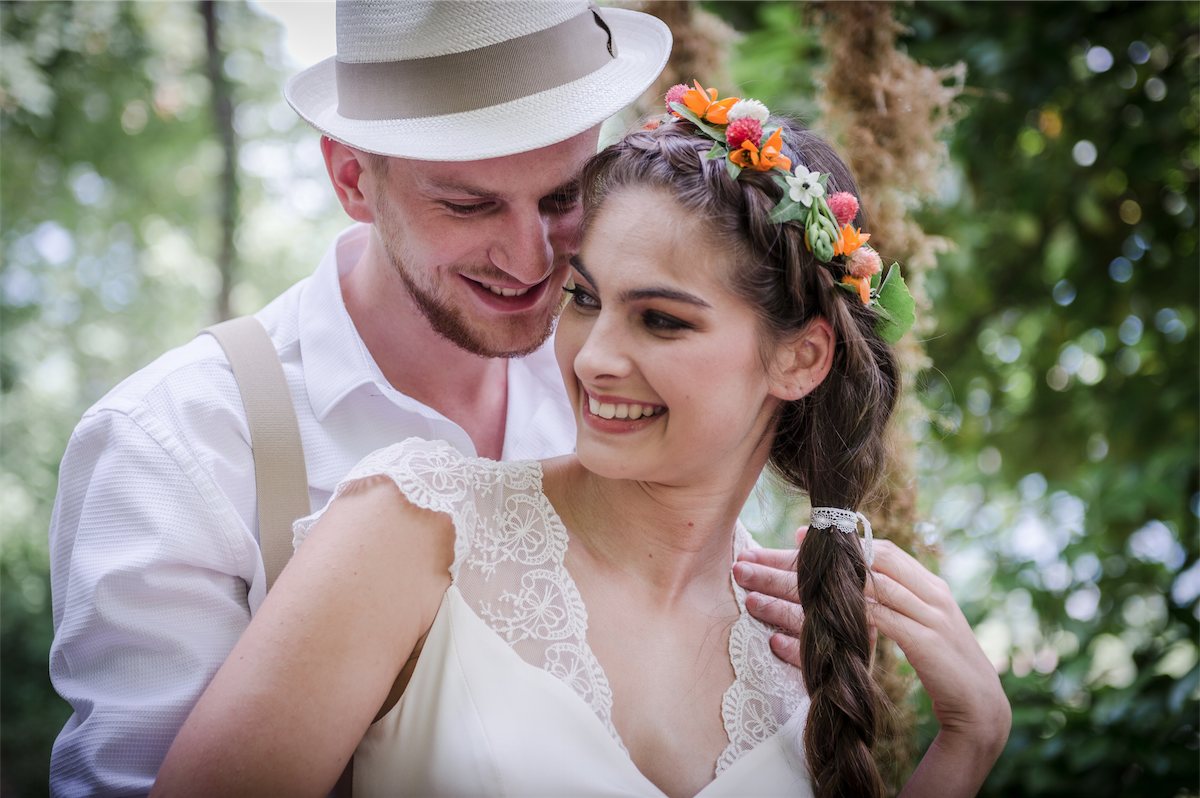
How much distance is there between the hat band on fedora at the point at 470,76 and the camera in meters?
2.35

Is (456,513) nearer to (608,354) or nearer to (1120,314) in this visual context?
(608,354)

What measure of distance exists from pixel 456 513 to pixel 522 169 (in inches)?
33.9

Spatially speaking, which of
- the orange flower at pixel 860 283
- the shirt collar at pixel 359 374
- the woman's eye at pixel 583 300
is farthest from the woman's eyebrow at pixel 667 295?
the shirt collar at pixel 359 374

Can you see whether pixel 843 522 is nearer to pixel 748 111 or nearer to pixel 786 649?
pixel 786 649

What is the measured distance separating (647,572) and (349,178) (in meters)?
1.30

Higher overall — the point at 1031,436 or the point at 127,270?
the point at 1031,436

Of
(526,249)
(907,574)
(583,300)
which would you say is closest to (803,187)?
(583,300)

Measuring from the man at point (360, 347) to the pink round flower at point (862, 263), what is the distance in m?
0.66

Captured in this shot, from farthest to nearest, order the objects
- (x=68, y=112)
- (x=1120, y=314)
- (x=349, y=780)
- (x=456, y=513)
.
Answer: (x=68, y=112), (x=1120, y=314), (x=349, y=780), (x=456, y=513)

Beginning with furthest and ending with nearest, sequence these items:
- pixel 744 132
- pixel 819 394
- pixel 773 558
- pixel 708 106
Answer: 1. pixel 773 558
2. pixel 819 394
3. pixel 708 106
4. pixel 744 132

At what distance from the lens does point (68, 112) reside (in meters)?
7.36

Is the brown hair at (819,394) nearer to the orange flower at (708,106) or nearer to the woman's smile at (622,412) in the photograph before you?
the orange flower at (708,106)

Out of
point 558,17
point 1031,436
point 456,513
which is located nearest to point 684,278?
point 456,513

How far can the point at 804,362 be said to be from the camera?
2.17 m
